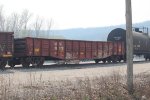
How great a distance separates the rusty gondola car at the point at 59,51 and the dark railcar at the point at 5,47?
162 cm

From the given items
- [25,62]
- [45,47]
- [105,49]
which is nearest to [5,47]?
[25,62]

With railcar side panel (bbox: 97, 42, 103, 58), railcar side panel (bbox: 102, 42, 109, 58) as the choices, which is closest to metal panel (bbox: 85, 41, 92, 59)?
railcar side panel (bbox: 97, 42, 103, 58)

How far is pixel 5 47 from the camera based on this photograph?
29.4m

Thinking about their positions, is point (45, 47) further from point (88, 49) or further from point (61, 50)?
point (88, 49)

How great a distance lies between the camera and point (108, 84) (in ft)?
49.5

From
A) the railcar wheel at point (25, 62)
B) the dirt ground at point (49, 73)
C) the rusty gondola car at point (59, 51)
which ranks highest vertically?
the rusty gondola car at point (59, 51)

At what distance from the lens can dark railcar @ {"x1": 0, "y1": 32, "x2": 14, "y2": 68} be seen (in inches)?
1144

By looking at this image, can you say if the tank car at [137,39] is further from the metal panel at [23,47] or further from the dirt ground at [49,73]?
the dirt ground at [49,73]

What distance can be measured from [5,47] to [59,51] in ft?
20.0

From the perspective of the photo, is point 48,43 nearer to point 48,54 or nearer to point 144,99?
point 48,54

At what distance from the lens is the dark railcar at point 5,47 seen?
95.3ft

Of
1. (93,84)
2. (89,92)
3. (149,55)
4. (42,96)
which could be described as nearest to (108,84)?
(93,84)

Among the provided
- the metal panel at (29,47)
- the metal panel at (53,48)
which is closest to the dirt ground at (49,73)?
the metal panel at (29,47)

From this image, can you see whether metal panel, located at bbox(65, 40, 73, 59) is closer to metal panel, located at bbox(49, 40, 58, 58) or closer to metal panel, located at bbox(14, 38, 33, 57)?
metal panel, located at bbox(49, 40, 58, 58)
